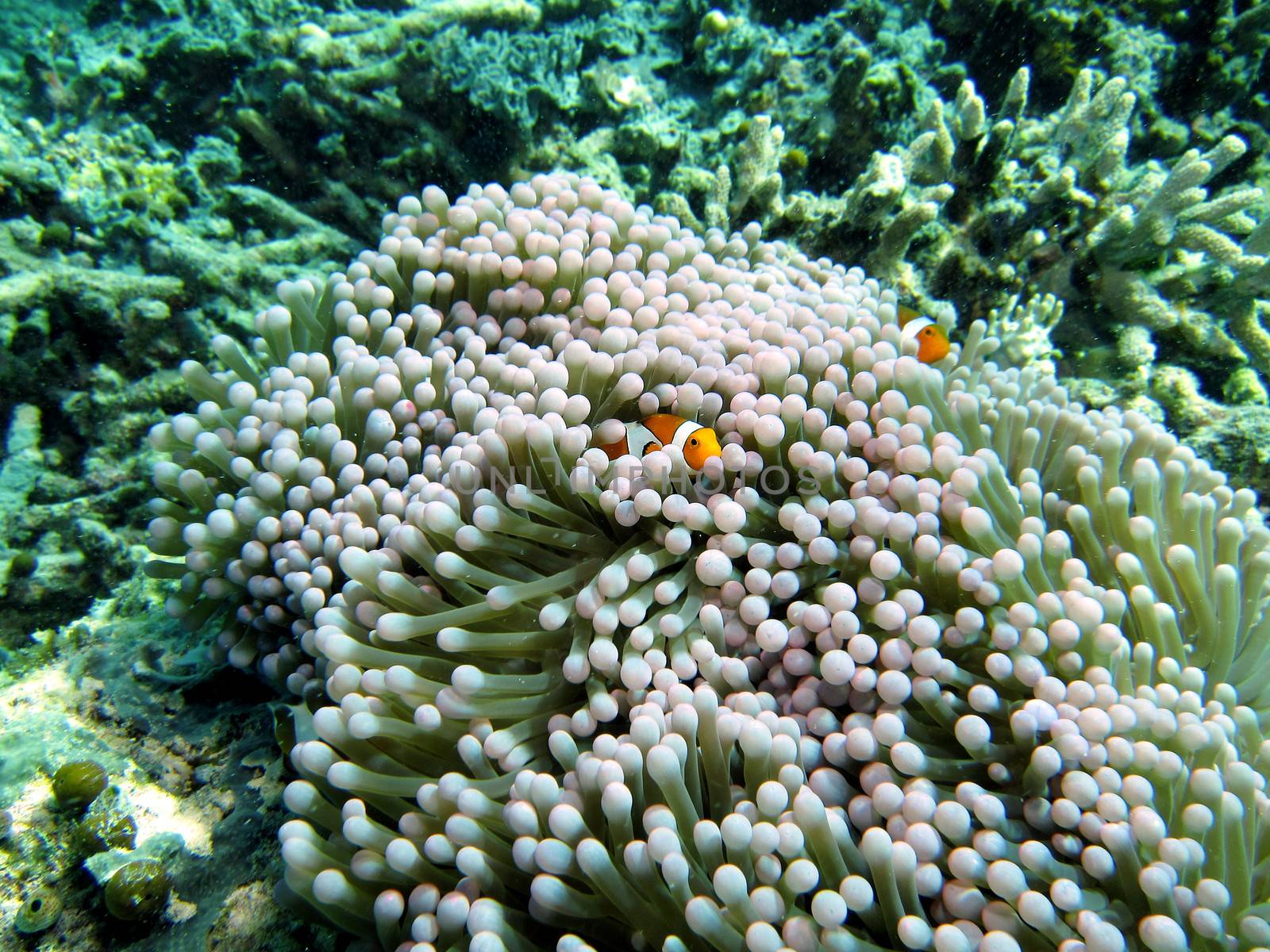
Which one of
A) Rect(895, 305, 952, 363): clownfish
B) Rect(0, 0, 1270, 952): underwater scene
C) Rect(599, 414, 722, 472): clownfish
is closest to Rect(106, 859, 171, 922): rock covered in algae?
Rect(0, 0, 1270, 952): underwater scene

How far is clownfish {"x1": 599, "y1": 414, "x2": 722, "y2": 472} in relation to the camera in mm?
1573

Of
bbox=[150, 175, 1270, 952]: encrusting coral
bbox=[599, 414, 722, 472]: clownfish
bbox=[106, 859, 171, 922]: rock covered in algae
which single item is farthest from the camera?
bbox=[599, 414, 722, 472]: clownfish

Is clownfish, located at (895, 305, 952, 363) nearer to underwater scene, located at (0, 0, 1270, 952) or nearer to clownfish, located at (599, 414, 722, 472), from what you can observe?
underwater scene, located at (0, 0, 1270, 952)

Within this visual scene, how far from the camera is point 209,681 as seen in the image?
2035mm

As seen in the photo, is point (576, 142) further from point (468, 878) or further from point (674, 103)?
point (468, 878)

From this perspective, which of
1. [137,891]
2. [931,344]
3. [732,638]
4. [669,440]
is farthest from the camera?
[931,344]

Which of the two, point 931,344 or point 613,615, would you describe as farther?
point 931,344

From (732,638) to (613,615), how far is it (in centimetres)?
28

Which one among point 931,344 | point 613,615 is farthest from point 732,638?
point 931,344

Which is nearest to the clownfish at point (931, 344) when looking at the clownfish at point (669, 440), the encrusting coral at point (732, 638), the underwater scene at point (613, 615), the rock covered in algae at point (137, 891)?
the underwater scene at point (613, 615)

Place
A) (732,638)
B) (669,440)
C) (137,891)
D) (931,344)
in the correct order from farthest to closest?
(931,344) < (669,440) < (732,638) < (137,891)

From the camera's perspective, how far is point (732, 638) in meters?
1.57

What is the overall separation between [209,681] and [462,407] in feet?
3.60

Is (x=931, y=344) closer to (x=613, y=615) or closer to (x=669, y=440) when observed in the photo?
(x=669, y=440)
